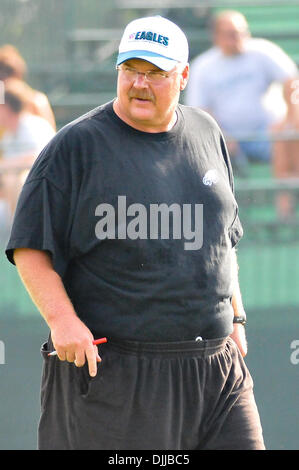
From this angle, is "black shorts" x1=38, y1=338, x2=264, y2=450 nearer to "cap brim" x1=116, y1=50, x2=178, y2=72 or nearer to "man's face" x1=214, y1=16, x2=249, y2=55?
"cap brim" x1=116, y1=50, x2=178, y2=72

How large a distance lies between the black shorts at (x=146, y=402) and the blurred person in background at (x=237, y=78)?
3.68m

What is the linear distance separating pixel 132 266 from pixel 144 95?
565 millimetres

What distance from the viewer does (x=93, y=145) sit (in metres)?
3.24

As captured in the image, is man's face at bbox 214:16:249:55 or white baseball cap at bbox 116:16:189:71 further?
man's face at bbox 214:16:249:55

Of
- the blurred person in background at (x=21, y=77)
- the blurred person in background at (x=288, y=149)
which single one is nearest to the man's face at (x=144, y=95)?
the blurred person in background at (x=288, y=149)

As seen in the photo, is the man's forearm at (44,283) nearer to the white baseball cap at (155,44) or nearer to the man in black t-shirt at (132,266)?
the man in black t-shirt at (132,266)

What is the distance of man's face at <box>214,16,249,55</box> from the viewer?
7.09 metres

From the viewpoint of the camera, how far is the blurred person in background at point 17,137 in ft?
19.0

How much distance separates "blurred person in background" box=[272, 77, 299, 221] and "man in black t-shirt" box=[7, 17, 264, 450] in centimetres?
265

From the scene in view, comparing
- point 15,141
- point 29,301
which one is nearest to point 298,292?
point 29,301

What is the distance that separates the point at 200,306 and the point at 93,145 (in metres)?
0.64

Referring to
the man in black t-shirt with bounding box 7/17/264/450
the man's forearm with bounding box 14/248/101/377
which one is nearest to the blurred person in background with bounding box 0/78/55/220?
the man in black t-shirt with bounding box 7/17/264/450
